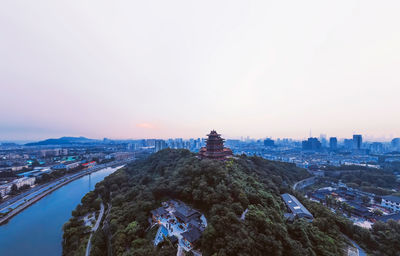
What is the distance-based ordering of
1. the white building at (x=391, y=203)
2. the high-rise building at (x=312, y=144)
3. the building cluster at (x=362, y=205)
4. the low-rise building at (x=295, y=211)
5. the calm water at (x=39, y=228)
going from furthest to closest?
1. the high-rise building at (x=312, y=144)
2. the white building at (x=391, y=203)
3. the building cluster at (x=362, y=205)
4. the calm water at (x=39, y=228)
5. the low-rise building at (x=295, y=211)

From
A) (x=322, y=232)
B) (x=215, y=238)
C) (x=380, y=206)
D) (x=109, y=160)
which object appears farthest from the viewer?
(x=109, y=160)

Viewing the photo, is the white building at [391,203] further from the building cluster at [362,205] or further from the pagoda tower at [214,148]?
the pagoda tower at [214,148]

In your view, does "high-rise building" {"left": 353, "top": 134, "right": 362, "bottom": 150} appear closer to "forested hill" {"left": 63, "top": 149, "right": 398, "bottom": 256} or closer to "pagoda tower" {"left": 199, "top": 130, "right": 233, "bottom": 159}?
"forested hill" {"left": 63, "top": 149, "right": 398, "bottom": 256}

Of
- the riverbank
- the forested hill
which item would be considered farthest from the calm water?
the forested hill

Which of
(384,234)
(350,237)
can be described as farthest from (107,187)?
(384,234)

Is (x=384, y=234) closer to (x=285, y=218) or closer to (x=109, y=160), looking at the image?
(x=285, y=218)

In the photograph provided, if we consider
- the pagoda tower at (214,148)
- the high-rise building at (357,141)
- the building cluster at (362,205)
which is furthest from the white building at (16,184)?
the high-rise building at (357,141)
